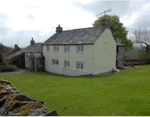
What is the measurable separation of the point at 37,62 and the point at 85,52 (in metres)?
13.4

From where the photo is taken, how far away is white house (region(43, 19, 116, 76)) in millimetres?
22969

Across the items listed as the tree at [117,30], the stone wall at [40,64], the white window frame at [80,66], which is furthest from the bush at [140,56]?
the stone wall at [40,64]

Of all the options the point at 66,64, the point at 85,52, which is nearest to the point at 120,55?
the point at 85,52

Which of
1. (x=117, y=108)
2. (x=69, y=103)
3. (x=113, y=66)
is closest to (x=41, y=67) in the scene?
(x=113, y=66)

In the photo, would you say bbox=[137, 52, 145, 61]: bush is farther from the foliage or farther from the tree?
the tree

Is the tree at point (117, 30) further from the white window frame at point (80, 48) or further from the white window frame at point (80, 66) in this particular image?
the white window frame at point (80, 66)

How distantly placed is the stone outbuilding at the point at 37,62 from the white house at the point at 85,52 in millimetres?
3650

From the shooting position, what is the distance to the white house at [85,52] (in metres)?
23.0

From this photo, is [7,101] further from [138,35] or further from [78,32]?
[138,35]

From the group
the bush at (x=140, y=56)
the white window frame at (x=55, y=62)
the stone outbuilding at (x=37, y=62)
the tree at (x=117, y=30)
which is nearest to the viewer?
the white window frame at (x=55, y=62)

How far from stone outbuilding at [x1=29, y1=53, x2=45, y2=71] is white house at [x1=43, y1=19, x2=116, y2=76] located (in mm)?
3650

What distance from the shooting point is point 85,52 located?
2352 cm

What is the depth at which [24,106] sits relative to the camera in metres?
4.18

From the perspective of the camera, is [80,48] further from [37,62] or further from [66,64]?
[37,62]
